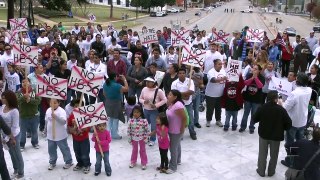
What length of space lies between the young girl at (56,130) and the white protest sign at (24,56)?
3041mm

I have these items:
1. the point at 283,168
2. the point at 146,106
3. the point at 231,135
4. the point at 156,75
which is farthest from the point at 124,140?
the point at 283,168

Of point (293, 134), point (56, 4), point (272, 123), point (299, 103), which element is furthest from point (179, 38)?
point (56, 4)

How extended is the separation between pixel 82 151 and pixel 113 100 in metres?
1.98

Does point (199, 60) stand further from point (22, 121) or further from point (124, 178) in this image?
point (22, 121)

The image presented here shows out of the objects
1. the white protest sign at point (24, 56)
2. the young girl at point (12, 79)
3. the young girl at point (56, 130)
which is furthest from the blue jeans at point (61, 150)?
the young girl at point (12, 79)

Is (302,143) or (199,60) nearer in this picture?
(302,143)

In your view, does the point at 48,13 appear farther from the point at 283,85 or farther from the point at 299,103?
the point at 299,103

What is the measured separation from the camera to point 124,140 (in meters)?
9.90

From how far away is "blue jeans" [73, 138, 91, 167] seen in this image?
785 centimetres

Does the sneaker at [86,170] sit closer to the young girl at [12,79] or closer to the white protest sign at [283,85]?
the young girl at [12,79]

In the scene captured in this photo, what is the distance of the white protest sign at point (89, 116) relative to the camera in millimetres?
7336

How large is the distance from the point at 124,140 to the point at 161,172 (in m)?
2.07

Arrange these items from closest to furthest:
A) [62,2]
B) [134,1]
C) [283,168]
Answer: [283,168] → [62,2] → [134,1]

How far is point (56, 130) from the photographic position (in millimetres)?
7871
